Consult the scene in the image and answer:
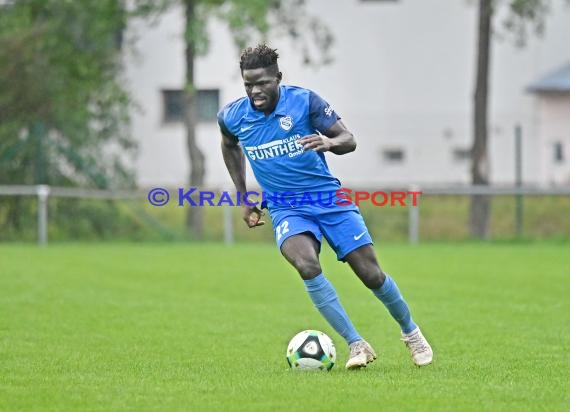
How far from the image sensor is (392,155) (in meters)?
34.4

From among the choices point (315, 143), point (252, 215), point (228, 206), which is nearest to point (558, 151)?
point (228, 206)

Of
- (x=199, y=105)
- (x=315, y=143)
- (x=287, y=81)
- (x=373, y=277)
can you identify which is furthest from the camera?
(x=199, y=105)

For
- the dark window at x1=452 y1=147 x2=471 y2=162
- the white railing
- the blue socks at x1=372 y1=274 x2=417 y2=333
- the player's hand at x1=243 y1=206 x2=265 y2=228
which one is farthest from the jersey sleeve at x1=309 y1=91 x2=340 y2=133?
the dark window at x1=452 y1=147 x2=471 y2=162

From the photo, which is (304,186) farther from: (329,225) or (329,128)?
(329,128)

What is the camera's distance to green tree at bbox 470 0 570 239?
2666 centimetres

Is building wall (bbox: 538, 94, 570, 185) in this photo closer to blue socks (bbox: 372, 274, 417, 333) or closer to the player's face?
blue socks (bbox: 372, 274, 417, 333)

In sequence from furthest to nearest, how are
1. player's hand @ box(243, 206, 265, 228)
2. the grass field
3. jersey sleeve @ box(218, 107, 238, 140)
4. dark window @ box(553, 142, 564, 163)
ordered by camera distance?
1. dark window @ box(553, 142, 564, 163)
2. player's hand @ box(243, 206, 265, 228)
3. jersey sleeve @ box(218, 107, 238, 140)
4. the grass field

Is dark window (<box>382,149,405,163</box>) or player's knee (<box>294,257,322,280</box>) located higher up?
dark window (<box>382,149,405,163</box>)

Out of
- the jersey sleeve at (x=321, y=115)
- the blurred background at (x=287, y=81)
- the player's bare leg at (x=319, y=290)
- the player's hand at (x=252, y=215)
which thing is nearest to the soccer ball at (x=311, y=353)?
the player's bare leg at (x=319, y=290)

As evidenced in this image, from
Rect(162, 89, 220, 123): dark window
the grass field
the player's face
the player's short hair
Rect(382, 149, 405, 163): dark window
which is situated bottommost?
the grass field

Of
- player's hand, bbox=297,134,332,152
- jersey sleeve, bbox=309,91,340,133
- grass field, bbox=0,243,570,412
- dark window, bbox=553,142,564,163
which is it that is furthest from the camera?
dark window, bbox=553,142,564,163

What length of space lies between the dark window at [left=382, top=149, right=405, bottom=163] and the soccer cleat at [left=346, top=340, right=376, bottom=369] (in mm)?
25802

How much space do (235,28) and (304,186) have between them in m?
17.6

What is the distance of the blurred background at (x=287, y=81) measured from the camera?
2655cm
